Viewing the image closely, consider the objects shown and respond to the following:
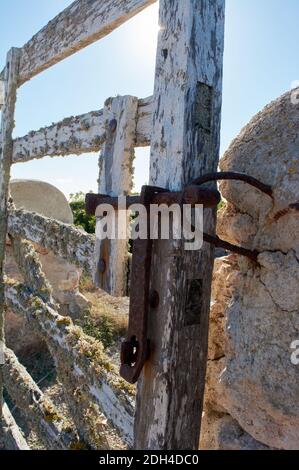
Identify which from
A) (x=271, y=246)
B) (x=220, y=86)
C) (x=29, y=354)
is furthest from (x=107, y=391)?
(x=29, y=354)

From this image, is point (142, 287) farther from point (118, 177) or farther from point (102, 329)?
point (102, 329)

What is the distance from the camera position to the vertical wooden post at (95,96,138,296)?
1.54 m

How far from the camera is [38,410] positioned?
106 inches

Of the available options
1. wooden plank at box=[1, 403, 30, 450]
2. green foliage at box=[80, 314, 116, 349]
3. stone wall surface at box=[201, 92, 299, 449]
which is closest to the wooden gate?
stone wall surface at box=[201, 92, 299, 449]

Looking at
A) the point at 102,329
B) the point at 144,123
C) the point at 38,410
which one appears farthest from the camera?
the point at 102,329

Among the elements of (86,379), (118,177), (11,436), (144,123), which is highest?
(144,123)

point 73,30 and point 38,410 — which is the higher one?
point 73,30

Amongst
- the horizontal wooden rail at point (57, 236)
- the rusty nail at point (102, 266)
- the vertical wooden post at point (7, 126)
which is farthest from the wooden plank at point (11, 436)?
the rusty nail at point (102, 266)

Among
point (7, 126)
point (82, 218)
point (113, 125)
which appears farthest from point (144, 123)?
point (82, 218)

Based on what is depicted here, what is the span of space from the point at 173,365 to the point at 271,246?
17.6 inches

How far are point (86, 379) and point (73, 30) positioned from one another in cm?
174

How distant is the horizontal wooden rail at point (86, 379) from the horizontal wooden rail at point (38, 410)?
20 centimetres

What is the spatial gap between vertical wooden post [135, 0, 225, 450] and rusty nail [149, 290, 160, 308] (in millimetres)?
14
